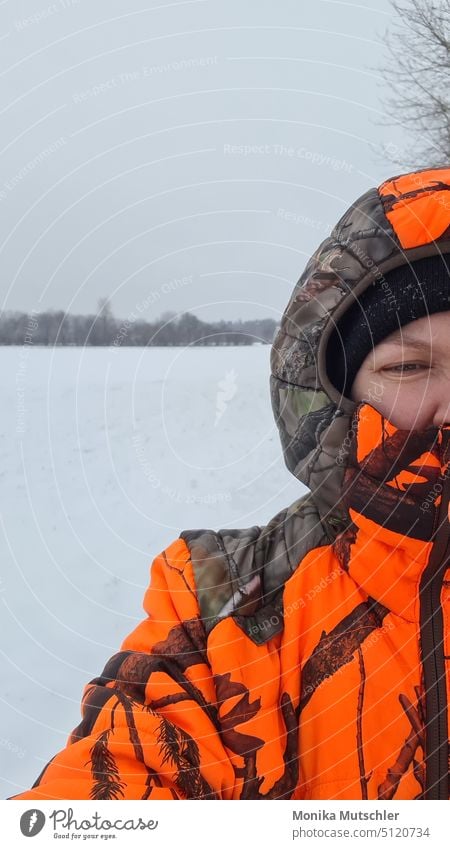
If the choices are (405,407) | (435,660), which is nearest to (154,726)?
(435,660)

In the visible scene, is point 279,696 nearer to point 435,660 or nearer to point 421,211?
point 435,660

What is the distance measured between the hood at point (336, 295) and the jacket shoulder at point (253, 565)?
5 cm

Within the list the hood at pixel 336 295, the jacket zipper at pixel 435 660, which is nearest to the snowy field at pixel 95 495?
the hood at pixel 336 295

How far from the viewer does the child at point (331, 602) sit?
625 millimetres

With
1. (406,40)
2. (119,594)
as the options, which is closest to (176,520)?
(119,594)

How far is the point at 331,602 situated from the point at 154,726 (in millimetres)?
246

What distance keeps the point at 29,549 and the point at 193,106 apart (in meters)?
1.51

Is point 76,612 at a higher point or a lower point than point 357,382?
lower

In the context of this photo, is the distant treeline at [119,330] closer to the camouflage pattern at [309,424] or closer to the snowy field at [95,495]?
the snowy field at [95,495]

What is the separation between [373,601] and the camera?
0.72 meters

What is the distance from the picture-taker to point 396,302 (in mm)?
784

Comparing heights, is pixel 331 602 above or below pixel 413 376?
below
